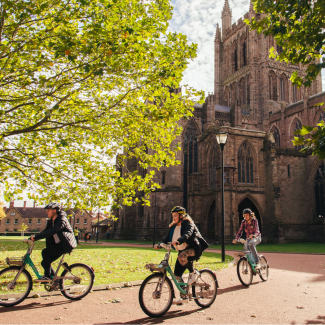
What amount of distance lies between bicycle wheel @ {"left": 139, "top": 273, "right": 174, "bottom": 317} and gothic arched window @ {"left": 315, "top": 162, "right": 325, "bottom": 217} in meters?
28.4

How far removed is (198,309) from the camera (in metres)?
5.31

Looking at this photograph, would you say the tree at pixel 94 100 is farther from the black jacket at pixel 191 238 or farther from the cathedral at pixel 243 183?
the cathedral at pixel 243 183

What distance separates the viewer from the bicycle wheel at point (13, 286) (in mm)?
5166

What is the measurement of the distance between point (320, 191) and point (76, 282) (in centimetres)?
2911

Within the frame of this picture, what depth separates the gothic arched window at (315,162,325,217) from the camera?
29005 mm

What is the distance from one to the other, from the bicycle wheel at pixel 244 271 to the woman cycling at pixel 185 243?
2.23m

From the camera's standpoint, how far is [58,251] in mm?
5605

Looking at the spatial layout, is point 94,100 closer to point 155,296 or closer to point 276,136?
point 155,296

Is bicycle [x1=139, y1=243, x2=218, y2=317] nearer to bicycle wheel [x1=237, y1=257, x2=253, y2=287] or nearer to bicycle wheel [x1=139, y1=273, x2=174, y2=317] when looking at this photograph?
bicycle wheel [x1=139, y1=273, x2=174, y2=317]

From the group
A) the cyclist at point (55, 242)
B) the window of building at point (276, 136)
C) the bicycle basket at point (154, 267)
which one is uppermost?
the window of building at point (276, 136)

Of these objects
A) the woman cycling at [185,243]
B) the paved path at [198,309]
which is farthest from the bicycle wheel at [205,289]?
the woman cycling at [185,243]

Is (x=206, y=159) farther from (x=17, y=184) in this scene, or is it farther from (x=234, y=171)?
(x=17, y=184)

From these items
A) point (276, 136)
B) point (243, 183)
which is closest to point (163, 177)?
point (243, 183)

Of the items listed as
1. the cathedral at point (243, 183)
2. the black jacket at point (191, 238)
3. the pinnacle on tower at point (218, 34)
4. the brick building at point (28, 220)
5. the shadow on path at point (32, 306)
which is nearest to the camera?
the shadow on path at point (32, 306)
